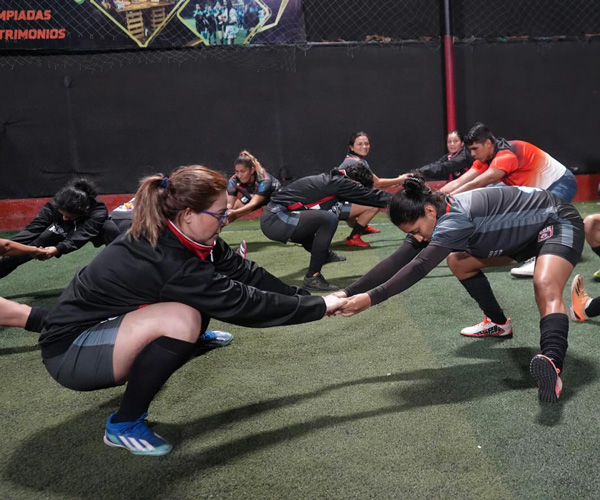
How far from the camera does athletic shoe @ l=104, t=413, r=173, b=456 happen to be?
2.03m

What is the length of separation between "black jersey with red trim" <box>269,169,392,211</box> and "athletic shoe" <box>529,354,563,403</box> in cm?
237

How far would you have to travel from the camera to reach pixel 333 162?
811cm

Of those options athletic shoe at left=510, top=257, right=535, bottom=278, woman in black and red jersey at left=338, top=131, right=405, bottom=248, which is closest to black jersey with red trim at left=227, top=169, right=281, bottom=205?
woman in black and red jersey at left=338, top=131, right=405, bottom=248

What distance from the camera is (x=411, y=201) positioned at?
98.0 inches

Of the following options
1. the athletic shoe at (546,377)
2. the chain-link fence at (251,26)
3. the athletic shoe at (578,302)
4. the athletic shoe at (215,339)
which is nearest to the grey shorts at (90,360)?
the athletic shoe at (215,339)

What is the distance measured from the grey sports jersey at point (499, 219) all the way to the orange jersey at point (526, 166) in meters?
1.71

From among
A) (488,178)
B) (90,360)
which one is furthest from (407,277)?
(488,178)

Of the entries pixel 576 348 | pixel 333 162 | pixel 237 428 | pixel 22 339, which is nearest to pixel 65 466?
pixel 237 428

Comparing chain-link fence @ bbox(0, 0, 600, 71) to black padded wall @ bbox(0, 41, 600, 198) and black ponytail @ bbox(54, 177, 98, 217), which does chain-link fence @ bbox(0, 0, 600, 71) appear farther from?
black ponytail @ bbox(54, 177, 98, 217)

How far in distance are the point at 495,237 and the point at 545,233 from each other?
0.73 ft

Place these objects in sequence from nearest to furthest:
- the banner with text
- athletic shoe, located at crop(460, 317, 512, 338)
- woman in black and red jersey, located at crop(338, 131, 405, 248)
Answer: athletic shoe, located at crop(460, 317, 512, 338), woman in black and red jersey, located at crop(338, 131, 405, 248), the banner with text

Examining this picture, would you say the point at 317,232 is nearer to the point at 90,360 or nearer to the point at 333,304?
the point at 333,304

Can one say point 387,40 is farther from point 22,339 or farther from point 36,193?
point 22,339

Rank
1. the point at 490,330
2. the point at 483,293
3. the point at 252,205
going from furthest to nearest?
the point at 252,205 → the point at 490,330 → the point at 483,293
